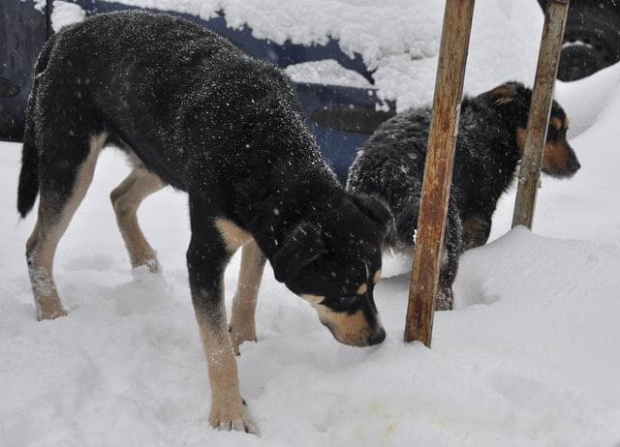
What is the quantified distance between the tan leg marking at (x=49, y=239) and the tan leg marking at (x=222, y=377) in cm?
118

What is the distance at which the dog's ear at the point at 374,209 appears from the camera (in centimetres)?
308

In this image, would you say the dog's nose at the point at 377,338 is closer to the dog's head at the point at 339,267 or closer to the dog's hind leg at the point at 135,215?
the dog's head at the point at 339,267

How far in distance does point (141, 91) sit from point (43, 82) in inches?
30.0

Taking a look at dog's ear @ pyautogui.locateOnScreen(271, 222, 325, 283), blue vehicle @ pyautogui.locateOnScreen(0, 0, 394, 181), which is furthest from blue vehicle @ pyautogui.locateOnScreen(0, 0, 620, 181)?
dog's ear @ pyautogui.locateOnScreen(271, 222, 325, 283)

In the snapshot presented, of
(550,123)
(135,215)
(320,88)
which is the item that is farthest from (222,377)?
(550,123)

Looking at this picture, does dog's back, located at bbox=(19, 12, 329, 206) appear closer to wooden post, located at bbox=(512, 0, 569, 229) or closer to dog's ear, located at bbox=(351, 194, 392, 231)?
dog's ear, located at bbox=(351, 194, 392, 231)

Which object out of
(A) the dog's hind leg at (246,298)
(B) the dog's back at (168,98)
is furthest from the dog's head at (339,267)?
(A) the dog's hind leg at (246,298)

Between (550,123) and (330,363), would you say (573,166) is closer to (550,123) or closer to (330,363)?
(550,123)

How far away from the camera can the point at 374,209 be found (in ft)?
10.1

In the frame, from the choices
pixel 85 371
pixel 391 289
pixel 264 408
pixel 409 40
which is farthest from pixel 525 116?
pixel 85 371

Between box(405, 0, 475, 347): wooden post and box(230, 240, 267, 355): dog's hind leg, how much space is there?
947mm

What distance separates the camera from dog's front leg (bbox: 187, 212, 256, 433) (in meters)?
2.96

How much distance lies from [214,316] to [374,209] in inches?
34.2

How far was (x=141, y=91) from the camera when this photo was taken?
11.4 ft
